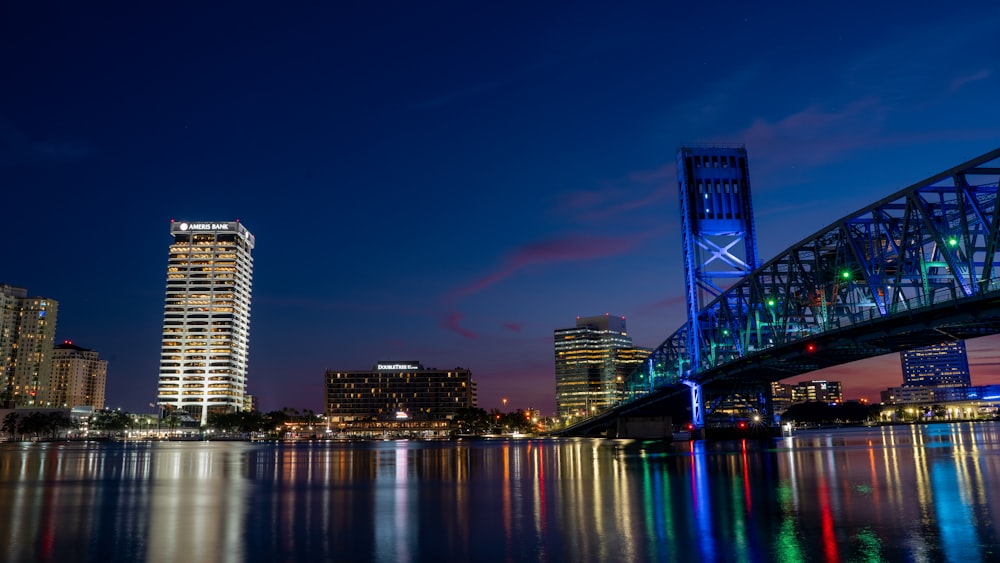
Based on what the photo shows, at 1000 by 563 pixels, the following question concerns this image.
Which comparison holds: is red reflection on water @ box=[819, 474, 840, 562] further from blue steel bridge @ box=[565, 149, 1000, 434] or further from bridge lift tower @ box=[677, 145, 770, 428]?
bridge lift tower @ box=[677, 145, 770, 428]

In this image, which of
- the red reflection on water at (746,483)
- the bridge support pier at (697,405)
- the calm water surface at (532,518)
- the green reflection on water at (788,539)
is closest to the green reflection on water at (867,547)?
the calm water surface at (532,518)

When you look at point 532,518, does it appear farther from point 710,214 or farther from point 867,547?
point 710,214

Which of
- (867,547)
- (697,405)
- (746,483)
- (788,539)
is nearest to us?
(867,547)

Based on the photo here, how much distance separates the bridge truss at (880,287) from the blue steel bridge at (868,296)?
0.10 m

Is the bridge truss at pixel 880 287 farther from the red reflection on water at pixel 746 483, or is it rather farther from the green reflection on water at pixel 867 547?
the green reflection on water at pixel 867 547

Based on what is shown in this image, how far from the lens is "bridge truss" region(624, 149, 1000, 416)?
173 feet

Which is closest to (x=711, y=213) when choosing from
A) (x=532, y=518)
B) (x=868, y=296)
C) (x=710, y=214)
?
(x=710, y=214)

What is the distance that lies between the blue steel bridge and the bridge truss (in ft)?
0.32

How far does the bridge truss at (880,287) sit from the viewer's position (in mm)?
52656

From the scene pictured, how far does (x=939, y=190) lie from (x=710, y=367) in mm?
53553

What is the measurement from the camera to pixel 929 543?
19312 millimetres

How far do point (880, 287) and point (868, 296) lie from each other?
7.82 meters

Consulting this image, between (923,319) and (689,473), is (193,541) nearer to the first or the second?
(689,473)

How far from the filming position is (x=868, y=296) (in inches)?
2904
